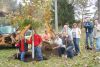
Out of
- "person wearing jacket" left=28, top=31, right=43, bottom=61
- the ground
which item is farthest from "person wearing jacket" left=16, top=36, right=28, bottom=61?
the ground

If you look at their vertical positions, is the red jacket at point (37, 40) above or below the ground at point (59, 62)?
above

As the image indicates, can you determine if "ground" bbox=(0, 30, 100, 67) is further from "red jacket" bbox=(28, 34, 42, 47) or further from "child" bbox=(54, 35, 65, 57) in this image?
"red jacket" bbox=(28, 34, 42, 47)

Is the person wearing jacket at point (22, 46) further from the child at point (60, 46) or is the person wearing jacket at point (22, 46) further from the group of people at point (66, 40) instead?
the child at point (60, 46)

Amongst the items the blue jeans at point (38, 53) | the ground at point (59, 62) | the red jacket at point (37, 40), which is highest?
the red jacket at point (37, 40)

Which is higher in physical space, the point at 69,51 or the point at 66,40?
the point at 66,40

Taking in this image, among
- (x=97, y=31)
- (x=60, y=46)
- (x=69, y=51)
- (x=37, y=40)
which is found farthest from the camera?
(x=97, y=31)

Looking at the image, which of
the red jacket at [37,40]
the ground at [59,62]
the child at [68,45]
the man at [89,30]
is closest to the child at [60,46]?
the child at [68,45]

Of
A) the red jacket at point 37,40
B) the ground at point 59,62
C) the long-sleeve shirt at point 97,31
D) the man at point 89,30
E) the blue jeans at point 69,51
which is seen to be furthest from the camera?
the man at point 89,30

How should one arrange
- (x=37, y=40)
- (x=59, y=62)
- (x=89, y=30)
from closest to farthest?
1. (x=59, y=62)
2. (x=37, y=40)
3. (x=89, y=30)

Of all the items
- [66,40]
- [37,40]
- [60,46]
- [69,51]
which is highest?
[37,40]

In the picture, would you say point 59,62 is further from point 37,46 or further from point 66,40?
point 66,40

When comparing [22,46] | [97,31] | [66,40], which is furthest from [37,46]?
[97,31]

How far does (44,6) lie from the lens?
15516 mm

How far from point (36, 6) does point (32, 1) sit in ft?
1.05
